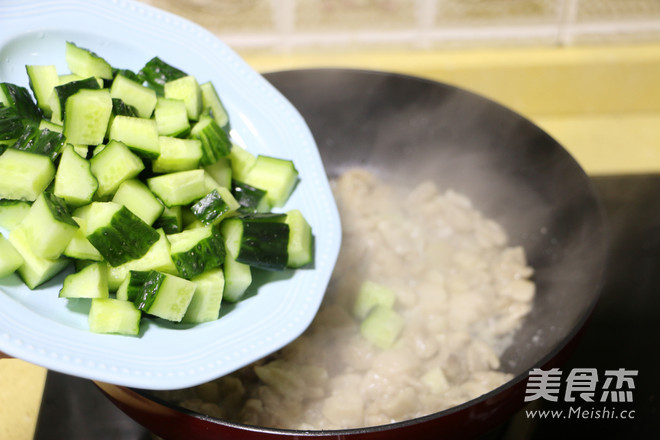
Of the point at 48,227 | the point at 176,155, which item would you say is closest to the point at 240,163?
the point at 176,155

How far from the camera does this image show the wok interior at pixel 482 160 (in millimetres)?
1734

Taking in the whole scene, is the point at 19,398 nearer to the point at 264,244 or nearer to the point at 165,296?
the point at 165,296

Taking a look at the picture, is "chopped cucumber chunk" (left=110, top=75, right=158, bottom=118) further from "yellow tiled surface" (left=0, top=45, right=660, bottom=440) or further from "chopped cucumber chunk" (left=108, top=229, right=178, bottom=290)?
"yellow tiled surface" (left=0, top=45, right=660, bottom=440)

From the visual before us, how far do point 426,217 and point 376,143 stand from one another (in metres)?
0.41

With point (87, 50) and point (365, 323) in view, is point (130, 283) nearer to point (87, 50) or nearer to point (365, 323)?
point (87, 50)

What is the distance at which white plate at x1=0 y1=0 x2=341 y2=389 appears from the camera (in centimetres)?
104

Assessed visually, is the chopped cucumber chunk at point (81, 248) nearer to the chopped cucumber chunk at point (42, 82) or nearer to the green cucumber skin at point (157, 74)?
the chopped cucumber chunk at point (42, 82)

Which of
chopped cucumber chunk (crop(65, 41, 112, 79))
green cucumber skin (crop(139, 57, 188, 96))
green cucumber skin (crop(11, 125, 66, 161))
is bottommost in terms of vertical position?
green cucumber skin (crop(11, 125, 66, 161))

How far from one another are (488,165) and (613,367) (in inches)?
32.3

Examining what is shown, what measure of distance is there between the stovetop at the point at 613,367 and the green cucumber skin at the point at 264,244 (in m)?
0.61

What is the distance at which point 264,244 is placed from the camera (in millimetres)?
1235

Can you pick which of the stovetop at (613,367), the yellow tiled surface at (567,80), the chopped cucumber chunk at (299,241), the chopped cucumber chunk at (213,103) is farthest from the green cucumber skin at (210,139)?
the yellow tiled surface at (567,80)

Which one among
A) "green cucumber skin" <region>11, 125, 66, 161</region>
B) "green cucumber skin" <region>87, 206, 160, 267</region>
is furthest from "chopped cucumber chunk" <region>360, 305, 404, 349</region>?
"green cucumber skin" <region>11, 125, 66, 161</region>

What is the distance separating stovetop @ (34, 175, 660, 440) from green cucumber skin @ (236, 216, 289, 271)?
0.61 m
